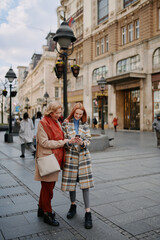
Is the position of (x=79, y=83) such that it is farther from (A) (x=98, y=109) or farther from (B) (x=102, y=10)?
(B) (x=102, y=10)

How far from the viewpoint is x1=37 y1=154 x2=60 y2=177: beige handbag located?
11.2 ft

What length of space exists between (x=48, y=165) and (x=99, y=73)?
101ft

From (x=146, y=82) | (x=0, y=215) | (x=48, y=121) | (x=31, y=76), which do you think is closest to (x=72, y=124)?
(x=48, y=121)

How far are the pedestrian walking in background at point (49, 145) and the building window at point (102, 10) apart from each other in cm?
3134

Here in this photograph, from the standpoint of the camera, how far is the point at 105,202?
177 inches

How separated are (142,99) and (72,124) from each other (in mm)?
22543

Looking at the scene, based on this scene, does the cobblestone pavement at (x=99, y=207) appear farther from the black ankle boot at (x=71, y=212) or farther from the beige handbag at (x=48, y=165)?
the beige handbag at (x=48, y=165)

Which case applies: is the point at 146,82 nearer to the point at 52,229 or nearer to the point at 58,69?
the point at 58,69

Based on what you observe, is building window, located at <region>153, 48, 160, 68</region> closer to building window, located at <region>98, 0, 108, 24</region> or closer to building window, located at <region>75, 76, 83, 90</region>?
building window, located at <region>98, 0, 108, 24</region>

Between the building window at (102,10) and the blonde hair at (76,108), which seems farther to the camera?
the building window at (102,10)

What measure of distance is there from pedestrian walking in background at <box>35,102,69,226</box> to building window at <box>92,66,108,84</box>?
28.8 meters

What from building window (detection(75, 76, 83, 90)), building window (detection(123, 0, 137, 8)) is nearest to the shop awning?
building window (detection(123, 0, 137, 8))

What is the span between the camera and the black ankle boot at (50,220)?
3.53 metres

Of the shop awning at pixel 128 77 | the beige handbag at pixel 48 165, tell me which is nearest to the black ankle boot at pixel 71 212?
the beige handbag at pixel 48 165
